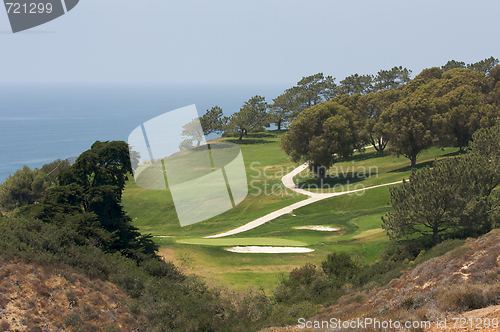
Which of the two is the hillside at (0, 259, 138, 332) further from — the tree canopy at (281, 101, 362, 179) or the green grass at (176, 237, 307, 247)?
the tree canopy at (281, 101, 362, 179)

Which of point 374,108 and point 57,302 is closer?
point 57,302

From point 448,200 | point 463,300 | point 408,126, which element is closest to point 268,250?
point 448,200

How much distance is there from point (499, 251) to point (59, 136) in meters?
169

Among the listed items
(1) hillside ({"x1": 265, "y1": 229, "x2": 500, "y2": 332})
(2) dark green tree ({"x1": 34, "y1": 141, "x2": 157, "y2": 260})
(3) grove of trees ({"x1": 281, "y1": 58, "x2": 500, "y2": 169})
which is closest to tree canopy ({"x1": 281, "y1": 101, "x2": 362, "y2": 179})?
(3) grove of trees ({"x1": 281, "y1": 58, "x2": 500, "y2": 169})

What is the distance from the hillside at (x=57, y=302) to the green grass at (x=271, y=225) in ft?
23.9

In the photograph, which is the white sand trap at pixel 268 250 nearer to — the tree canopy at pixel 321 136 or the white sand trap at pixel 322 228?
the white sand trap at pixel 322 228

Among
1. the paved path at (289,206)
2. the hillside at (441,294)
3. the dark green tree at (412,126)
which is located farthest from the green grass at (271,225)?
the hillside at (441,294)

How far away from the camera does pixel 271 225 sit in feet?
115

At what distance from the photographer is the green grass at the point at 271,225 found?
865 inches

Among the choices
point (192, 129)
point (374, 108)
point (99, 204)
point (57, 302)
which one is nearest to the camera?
point (57, 302)

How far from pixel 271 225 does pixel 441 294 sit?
2518 centimetres

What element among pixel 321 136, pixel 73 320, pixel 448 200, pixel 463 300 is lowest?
pixel 448 200

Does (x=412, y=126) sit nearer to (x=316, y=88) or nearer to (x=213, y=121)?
(x=213, y=121)

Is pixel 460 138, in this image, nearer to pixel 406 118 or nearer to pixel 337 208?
pixel 406 118
